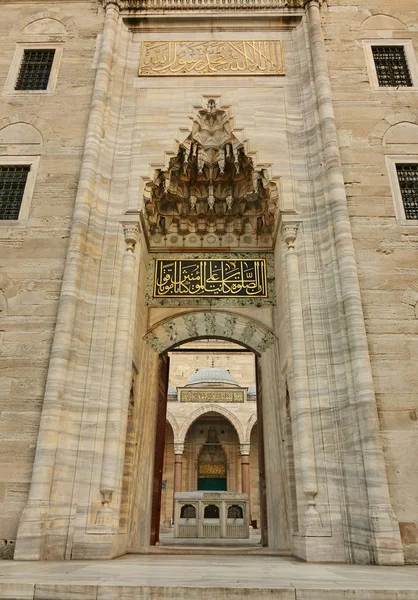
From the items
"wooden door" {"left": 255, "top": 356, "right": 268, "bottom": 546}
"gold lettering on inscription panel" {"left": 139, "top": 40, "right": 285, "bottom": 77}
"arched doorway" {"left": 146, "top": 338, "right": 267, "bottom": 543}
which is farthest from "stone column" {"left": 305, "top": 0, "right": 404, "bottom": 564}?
"arched doorway" {"left": 146, "top": 338, "right": 267, "bottom": 543}

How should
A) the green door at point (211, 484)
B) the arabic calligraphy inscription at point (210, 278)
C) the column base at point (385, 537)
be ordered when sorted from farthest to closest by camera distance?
the green door at point (211, 484)
the arabic calligraphy inscription at point (210, 278)
the column base at point (385, 537)

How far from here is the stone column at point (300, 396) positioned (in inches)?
192

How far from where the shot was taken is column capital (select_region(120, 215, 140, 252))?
247 inches

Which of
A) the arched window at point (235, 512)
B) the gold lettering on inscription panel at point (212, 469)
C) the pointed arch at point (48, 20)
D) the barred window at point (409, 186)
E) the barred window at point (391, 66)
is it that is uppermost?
the pointed arch at point (48, 20)

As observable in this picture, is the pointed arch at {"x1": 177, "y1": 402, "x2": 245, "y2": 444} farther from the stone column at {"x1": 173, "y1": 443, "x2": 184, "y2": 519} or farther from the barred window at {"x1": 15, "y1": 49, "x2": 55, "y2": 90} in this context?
the barred window at {"x1": 15, "y1": 49, "x2": 55, "y2": 90}

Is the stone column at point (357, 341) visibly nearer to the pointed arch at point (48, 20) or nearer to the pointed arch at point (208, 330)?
the pointed arch at point (208, 330)

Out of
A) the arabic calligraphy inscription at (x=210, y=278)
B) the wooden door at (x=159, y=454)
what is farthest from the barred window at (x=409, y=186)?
the wooden door at (x=159, y=454)

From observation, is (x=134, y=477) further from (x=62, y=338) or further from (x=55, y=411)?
(x=62, y=338)

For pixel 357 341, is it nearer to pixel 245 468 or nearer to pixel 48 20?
pixel 48 20

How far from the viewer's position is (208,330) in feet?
23.0

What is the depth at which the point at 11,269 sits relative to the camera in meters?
6.11

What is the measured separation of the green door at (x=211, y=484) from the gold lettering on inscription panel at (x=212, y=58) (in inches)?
653

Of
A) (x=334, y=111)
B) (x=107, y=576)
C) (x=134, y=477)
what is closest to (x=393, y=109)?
(x=334, y=111)

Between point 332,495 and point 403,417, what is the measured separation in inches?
47.0
